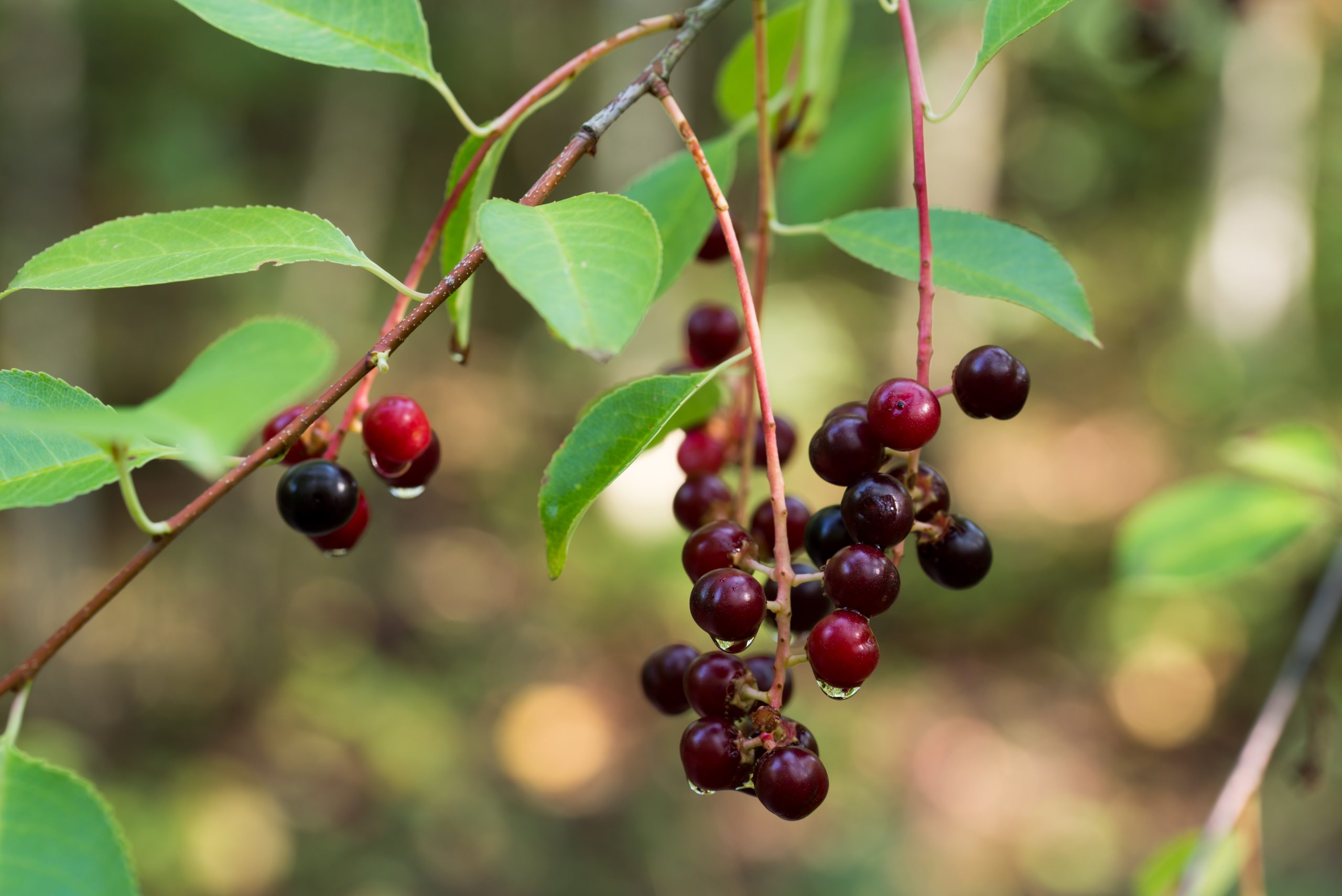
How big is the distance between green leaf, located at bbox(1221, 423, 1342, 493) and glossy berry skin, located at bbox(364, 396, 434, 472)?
4.49 ft

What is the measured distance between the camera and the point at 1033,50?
9.23 meters

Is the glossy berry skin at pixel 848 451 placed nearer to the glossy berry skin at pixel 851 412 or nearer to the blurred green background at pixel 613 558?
the glossy berry skin at pixel 851 412

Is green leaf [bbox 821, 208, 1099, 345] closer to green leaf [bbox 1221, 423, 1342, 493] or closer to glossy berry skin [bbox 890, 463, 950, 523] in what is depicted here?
glossy berry skin [bbox 890, 463, 950, 523]

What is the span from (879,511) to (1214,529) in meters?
1.28

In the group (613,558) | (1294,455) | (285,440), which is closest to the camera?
(285,440)

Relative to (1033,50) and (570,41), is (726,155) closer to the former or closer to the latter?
(1033,50)

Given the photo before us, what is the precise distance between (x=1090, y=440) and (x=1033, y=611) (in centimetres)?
274

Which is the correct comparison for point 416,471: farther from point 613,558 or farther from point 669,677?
point 613,558

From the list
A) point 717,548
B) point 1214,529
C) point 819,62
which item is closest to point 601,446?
point 717,548

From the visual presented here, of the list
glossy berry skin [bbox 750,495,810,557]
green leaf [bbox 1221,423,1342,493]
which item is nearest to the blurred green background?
green leaf [bbox 1221,423,1342,493]

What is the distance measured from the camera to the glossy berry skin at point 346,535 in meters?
0.92

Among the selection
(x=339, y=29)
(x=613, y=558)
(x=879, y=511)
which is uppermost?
(x=339, y=29)

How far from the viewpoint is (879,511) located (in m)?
0.69

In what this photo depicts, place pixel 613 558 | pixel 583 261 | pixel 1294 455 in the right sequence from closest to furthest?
1. pixel 583 261
2. pixel 1294 455
3. pixel 613 558
